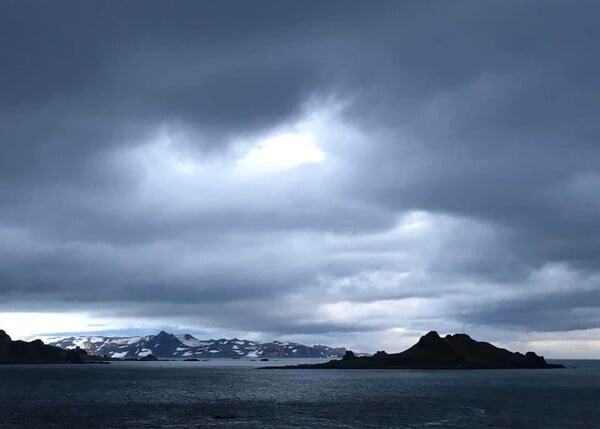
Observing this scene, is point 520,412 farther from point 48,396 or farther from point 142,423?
point 48,396

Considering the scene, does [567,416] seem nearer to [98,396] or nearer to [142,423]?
[142,423]

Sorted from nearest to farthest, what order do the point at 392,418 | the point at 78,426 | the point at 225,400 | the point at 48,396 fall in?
the point at 78,426
the point at 392,418
the point at 225,400
the point at 48,396

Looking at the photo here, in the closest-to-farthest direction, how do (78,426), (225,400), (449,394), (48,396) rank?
(78,426)
(225,400)
(48,396)
(449,394)

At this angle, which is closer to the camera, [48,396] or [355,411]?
[355,411]

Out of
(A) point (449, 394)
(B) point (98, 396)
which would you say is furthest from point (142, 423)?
(A) point (449, 394)

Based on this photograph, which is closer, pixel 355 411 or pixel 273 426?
pixel 273 426

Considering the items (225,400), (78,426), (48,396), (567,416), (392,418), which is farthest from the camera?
(48,396)

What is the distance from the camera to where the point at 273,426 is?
94.1 metres

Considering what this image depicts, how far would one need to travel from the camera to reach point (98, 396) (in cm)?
15688

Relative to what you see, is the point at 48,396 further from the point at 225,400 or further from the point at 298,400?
the point at 298,400

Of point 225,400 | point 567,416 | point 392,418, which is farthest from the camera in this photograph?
point 225,400

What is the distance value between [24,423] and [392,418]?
54999 mm

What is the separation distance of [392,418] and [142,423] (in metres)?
38.6

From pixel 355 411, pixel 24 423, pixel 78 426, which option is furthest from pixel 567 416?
pixel 24 423
